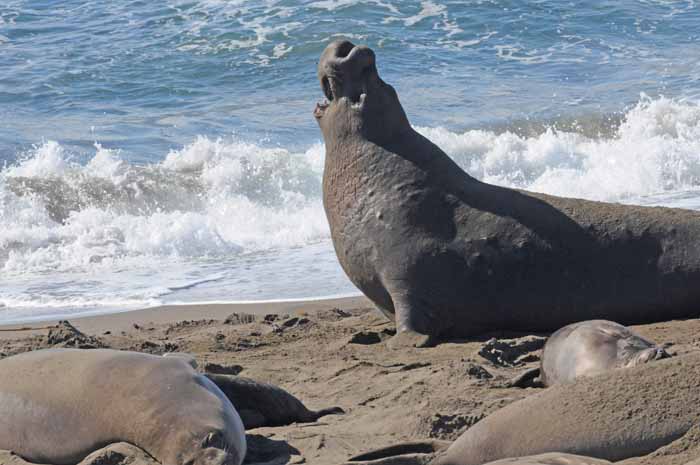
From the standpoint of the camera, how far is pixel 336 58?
25.7 feet

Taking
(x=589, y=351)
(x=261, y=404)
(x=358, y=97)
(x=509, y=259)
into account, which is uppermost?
(x=358, y=97)

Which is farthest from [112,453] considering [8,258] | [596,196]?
[596,196]

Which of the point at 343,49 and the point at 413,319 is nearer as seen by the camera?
the point at 413,319

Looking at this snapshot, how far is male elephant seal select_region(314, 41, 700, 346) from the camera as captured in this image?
7566 mm

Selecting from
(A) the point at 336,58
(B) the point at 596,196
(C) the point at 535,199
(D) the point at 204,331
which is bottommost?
(B) the point at 596,196

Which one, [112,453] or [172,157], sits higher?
[112,453]

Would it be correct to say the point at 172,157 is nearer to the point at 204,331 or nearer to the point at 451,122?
the point at 451,122

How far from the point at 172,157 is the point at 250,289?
5.93 metres

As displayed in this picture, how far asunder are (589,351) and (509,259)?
219cm

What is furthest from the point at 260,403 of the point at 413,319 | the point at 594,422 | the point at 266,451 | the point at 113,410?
the point at 413,319

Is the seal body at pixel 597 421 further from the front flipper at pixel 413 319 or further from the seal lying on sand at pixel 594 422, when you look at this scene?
A: the front flipper at pixel 413 319

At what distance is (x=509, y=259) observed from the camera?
7.61 meters

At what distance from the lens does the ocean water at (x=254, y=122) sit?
11469 mm

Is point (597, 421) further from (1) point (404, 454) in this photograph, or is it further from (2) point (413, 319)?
(2) point (413, 319)
